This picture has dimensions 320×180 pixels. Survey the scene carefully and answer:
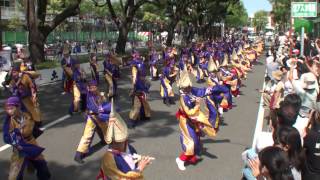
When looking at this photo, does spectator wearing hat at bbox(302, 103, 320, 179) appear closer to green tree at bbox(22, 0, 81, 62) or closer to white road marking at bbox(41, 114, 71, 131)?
white road marking at bbox(41, 114, 71, 131)

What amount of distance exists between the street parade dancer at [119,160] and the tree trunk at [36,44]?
20481 mm

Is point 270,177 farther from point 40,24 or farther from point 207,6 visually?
point 207,6

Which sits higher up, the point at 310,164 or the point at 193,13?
the point at 193,13

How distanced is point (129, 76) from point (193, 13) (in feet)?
114

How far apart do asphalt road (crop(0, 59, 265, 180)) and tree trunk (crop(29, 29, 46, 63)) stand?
996 centimetres

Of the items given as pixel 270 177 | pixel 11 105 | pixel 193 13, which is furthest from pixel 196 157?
pixel 193 13

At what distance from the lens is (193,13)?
58250 mm

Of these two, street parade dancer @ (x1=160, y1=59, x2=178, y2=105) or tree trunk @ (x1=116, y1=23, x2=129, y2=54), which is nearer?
street parade dancer @ (x1=160, y1=59, x2=178, y2=105)

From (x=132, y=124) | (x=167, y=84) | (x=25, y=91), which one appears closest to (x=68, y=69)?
(x=167, y=84)

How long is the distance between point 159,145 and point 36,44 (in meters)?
16.9

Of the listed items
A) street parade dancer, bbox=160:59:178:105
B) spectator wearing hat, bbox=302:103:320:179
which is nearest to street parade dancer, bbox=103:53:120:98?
street parade dancer, bbox=160:59:178:105

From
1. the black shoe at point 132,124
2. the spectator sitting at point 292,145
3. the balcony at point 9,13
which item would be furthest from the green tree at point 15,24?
the spectator sitting at point 292,145

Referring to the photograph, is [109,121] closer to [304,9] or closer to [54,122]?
[54,122]

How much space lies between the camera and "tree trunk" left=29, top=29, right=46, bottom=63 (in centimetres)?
2541
